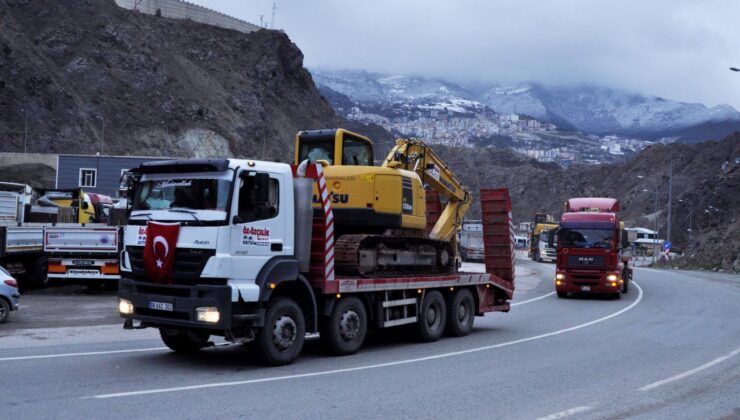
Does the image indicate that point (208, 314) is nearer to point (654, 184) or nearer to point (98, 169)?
point (98, 169)

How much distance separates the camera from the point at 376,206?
12.9 m

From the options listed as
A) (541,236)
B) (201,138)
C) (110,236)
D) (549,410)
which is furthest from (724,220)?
(549,410)

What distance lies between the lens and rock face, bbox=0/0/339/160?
70188 millimetres

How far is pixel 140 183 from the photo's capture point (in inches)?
429

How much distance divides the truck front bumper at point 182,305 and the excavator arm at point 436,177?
5697 millimetres

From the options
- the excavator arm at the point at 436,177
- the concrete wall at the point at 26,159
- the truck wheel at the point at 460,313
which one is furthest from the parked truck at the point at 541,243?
the truck wheel at the point at 460,313

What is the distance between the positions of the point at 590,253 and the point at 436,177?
11003 millimetres

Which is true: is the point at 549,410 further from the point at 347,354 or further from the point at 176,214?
the point at 176,214

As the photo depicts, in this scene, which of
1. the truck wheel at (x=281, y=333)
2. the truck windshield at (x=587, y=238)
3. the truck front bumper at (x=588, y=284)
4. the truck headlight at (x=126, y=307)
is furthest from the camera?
the truck windshield at (x=587, y=238)

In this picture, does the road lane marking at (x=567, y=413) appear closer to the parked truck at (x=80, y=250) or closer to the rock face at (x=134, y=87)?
the parked truck at (x=80, y=250)

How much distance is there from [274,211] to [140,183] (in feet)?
6.66

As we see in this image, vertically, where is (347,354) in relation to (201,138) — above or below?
below

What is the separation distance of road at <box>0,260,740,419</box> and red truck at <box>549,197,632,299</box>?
8.82 metres

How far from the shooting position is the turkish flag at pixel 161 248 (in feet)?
33.1
